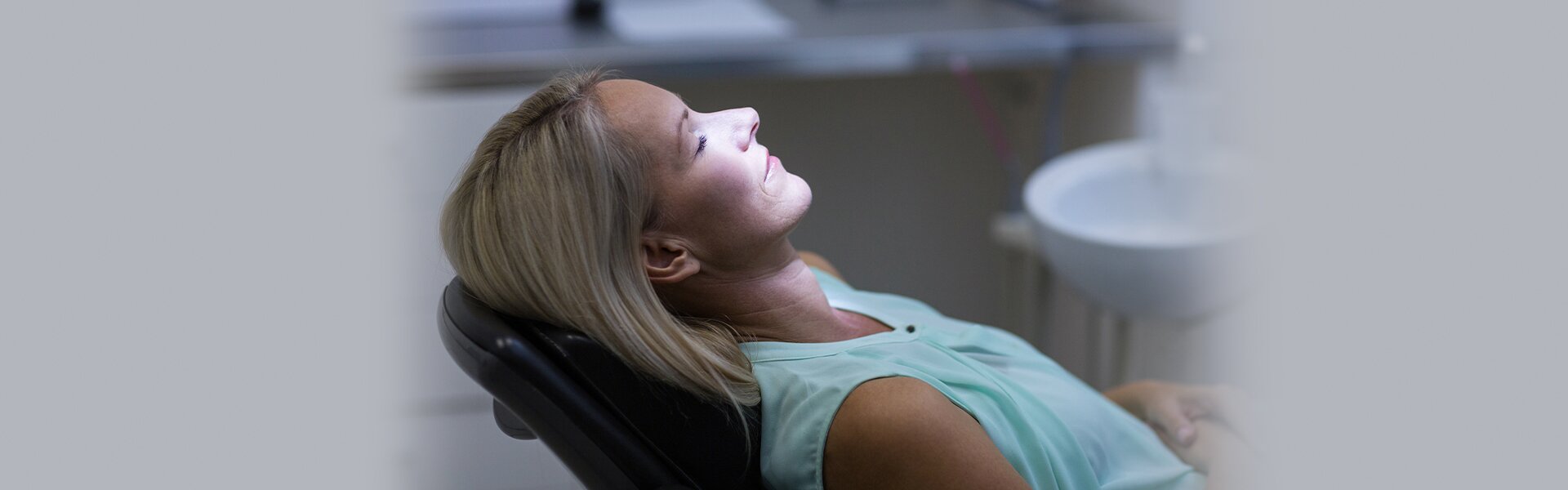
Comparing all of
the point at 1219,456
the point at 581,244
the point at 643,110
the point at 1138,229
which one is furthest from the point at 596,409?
the point at 1138,229

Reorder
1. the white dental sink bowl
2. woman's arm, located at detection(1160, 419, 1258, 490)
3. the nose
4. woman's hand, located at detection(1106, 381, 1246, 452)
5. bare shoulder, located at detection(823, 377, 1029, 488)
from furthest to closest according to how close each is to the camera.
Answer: the white dental sink bowl, woman's hand, located at detection(1106, 381, 1246, 452), woman's arm, located at detection(1160, 419, 1258, 490), the nose, bare shoulder, located at detection(823, 377, 1029, 488)

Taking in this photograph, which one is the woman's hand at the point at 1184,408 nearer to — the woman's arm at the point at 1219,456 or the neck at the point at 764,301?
the woman's arm at the point at 1219,456

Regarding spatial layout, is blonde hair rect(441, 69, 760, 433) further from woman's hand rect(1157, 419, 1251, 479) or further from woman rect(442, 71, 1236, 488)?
woman's hand rect(1157, 419, 1251, 479)

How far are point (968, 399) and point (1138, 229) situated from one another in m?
1.29

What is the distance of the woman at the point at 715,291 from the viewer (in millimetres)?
935

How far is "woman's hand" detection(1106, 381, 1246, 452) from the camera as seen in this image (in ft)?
4.31

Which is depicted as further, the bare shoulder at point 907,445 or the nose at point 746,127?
the nose at point 746,127

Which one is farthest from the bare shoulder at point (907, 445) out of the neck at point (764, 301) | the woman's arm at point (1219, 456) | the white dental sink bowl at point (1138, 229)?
the white dental sink bowl at point (1138, 229)

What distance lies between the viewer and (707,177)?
0.98 metres

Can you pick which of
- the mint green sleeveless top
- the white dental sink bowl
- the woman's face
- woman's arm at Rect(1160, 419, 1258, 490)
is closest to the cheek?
the woman's face

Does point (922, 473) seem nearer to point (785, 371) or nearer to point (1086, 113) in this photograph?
point (785, 371)

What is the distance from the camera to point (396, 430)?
84.9 inches

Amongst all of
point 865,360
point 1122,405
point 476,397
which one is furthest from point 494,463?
point 865,360

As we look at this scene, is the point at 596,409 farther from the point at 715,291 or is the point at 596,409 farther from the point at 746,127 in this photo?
the point at 746,127
